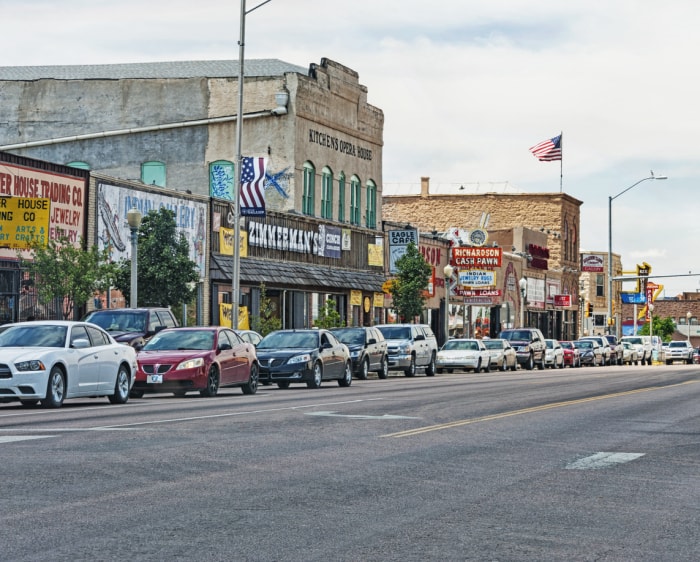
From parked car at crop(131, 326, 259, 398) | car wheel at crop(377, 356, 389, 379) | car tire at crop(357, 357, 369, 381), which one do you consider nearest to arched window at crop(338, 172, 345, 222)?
car wheel at crop(377, 356, 389, 379)

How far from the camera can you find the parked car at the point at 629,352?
81.2m

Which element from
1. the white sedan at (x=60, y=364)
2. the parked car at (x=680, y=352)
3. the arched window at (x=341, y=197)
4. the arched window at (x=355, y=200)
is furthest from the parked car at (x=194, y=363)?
the parked car at (x=680, y=352)

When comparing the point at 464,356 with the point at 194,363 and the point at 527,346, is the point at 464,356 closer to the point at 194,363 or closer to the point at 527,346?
the point at 527,346

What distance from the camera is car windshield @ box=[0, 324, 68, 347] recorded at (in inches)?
898

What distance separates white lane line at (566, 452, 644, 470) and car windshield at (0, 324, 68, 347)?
1116 centimetres

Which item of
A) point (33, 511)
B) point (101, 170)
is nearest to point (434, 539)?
point (33, 511)

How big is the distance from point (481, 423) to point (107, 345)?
8107mm

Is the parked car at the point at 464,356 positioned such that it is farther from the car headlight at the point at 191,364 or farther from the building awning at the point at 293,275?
the car headlight at the point at 191,364

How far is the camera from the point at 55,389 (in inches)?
882

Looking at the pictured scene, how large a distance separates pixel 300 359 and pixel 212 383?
483 centimetres

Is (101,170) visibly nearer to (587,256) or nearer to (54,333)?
(54,333)

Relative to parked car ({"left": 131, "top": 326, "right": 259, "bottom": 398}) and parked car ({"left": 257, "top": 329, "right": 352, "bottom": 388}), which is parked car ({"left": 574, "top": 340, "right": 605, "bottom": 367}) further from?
parked car ({"left": 131, "top": 326, "right": 259, "bottom": 398})

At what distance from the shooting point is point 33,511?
9781mm

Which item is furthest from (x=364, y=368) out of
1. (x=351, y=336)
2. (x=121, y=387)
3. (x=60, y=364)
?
(x=60, y=364)
